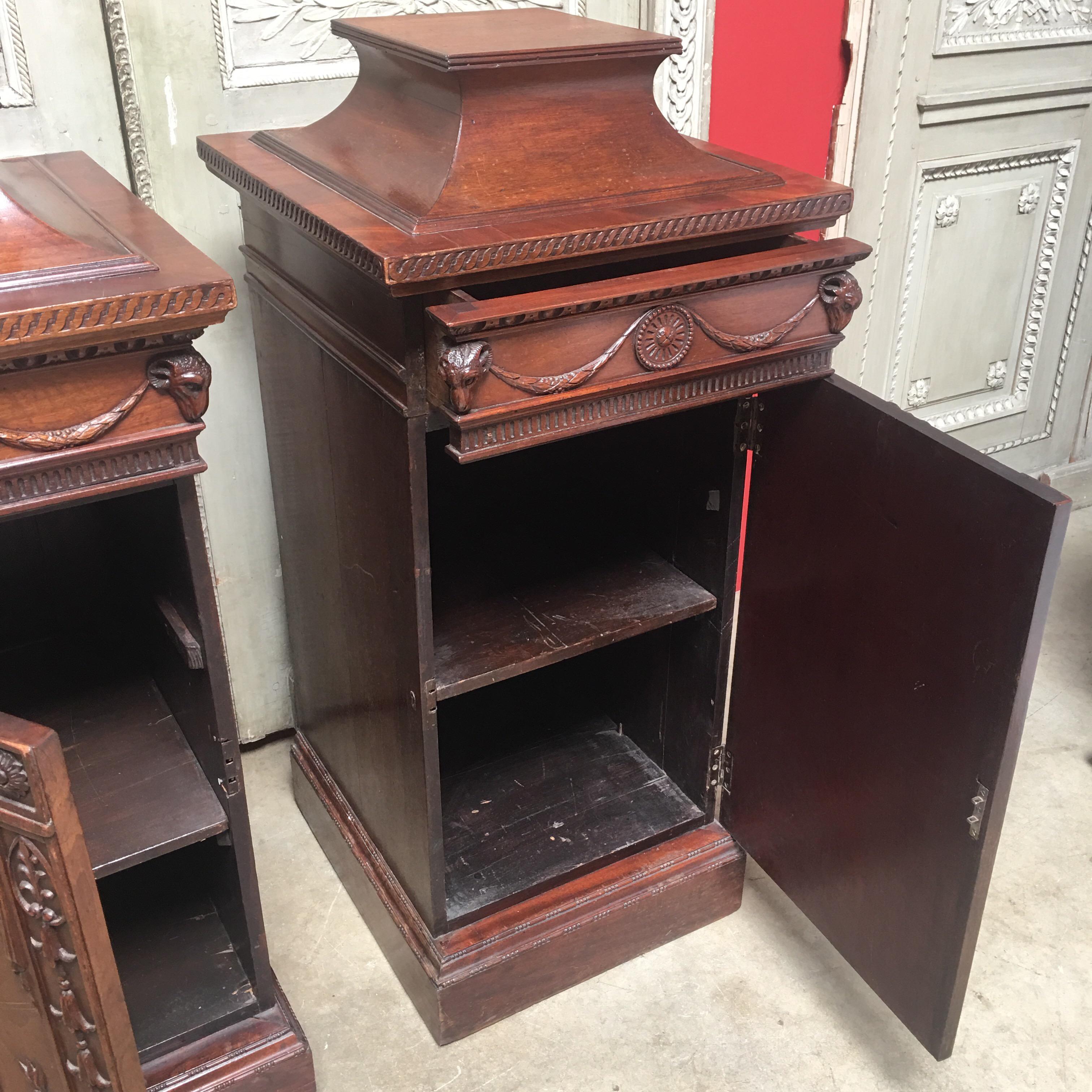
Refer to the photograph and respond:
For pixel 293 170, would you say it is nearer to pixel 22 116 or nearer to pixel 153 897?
pixel 22 116

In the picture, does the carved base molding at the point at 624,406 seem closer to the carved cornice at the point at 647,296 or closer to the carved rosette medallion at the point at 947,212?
the carved cornice at the point at 647,296

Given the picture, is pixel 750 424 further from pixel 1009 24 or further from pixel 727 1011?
pixel 1009 24

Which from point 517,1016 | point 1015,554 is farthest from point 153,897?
point 1015,554

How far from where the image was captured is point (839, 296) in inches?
51.7

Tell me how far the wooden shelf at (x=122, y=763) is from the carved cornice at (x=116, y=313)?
546 mm

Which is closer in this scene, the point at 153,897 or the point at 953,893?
the point at 953,893

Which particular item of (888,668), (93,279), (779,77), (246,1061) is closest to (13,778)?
(93,279)

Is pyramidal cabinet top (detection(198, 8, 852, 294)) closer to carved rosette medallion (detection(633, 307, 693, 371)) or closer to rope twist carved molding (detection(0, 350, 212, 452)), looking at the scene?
carved rosette medallion (detection(633, 307, 693, 371))

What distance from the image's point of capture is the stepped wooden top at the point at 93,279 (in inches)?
35.7

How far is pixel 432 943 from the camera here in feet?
5.13

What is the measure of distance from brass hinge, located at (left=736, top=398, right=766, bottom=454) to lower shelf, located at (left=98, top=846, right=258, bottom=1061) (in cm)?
93

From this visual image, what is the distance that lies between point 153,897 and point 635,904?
0.70 metres

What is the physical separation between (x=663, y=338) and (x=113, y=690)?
0.85 m

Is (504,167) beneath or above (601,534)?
above
